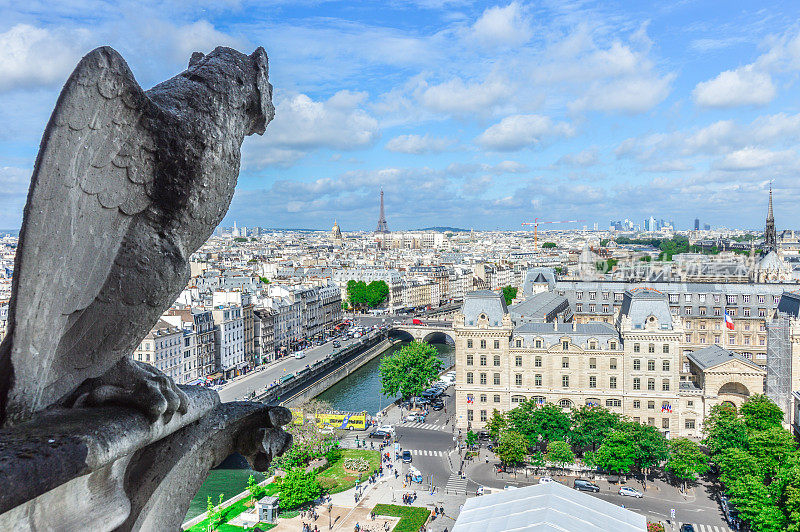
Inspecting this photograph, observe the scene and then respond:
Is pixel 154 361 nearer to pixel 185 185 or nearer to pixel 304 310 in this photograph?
pixel 304 310

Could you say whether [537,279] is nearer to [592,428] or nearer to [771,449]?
[592,428]

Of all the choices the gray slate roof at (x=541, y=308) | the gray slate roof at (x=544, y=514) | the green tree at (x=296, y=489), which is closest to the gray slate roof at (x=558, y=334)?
the gray slate roof at (x=541, y=308)

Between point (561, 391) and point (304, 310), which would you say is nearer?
point (561, 391)

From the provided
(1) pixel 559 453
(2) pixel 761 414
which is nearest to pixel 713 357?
(2) pixel 761 414

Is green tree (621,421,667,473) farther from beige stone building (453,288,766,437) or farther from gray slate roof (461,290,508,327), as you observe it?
gray slate roof (461,290,508,327)

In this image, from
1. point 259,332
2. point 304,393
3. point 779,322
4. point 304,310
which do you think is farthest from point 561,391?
point 304,310

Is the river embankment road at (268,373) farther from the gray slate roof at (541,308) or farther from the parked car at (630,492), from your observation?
the parked car at (630,492)
